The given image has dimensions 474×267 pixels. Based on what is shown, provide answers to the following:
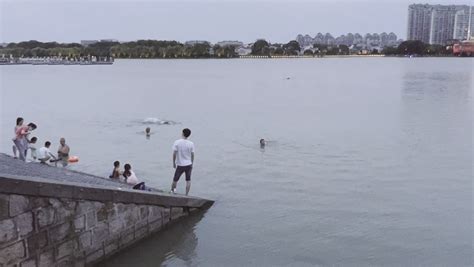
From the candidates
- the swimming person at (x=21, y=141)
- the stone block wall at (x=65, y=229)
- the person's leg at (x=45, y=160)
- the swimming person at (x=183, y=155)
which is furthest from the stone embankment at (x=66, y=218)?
the person's leg at (x=45, y=160)

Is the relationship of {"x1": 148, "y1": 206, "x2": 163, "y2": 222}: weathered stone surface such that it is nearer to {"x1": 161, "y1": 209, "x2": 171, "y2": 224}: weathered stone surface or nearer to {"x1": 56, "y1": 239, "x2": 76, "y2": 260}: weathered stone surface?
{"x1": 161, "y1": 209, "x2": 171, "y2": 224}: weathered stone surface

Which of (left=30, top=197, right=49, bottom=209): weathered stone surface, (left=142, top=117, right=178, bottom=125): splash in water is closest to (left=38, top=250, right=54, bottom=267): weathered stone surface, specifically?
(left=30, top=197, right=49, bottom=209): weathered stone surface

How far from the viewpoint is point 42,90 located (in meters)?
71.4

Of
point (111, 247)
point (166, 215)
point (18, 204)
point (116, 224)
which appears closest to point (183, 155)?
point (166, 215)

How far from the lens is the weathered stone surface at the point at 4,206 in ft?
31.2

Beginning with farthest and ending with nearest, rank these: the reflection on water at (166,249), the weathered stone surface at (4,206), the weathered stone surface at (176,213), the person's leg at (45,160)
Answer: the person's leg at (45,160) < the weathered stone surface at (176,213) < the reflection on water at (166,249) < the weathered stone surface at (4,206)

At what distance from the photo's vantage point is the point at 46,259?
10609mm

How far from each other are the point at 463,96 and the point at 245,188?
50266 millimetres

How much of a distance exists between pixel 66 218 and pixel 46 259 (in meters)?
0.88

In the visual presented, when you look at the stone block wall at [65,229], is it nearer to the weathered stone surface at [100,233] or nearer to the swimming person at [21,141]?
the weathered stone surface at [100,233]

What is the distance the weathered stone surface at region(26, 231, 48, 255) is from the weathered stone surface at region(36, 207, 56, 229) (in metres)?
0.18

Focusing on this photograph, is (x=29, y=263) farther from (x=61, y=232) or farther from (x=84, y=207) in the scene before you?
(x=84, y=207)

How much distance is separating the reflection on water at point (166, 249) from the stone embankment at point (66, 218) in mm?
210

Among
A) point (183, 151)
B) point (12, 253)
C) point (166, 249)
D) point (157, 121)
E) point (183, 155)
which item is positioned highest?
point (183, 151)
